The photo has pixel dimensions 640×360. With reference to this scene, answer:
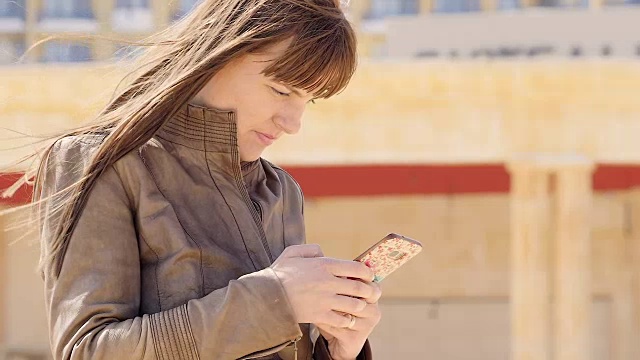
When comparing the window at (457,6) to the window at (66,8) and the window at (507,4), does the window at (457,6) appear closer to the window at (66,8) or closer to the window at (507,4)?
the window at (507,4)

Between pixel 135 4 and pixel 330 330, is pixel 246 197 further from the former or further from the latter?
pixel 135 4

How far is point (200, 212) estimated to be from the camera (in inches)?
75.2

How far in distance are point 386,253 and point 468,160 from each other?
32.0 feet

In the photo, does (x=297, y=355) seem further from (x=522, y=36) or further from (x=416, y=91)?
(x=522, y=36)

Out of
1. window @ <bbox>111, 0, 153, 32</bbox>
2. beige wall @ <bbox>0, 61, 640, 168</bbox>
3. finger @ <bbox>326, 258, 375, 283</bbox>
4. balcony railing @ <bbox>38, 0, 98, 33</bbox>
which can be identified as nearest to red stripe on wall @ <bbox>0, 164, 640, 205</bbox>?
beige wall @ <bbox>0, 61, 640, 168</bbox>

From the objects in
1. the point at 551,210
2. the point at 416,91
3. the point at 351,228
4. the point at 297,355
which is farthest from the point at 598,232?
the point at 297,355

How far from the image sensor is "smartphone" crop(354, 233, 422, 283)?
1918mm

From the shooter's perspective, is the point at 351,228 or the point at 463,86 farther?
the point at 351,228

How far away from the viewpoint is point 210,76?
189cm

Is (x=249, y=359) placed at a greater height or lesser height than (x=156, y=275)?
lesser

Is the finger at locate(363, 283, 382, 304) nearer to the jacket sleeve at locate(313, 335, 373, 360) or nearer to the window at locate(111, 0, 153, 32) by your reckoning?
the jacket sleeve at locate(313, 335, 373, 360)

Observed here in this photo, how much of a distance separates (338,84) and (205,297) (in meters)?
0.42

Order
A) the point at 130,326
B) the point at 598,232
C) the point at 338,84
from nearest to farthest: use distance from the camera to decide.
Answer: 1. the point at 130,326
2. the point at 338,84
3. the point at 598,232

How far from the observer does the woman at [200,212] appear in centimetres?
175
